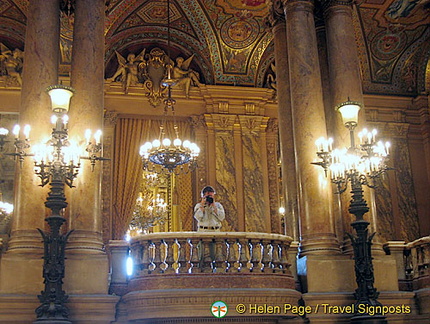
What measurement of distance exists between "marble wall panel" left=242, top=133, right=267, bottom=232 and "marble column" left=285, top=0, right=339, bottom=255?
5.10 m

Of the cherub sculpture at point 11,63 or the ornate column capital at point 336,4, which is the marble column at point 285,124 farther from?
the cherub sculpture at point 11,63

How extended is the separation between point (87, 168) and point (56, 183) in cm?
138

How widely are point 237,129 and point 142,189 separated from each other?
3264 millimetres

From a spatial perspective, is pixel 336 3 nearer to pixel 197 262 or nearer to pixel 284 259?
pixel 284 259

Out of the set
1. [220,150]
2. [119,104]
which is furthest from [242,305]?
[119,104]

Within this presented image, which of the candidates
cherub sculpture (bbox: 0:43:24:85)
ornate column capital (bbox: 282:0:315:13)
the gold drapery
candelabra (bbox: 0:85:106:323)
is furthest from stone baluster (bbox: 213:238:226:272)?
cherub sculpture (bbox: 0:43:24:85)

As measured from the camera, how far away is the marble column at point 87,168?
8648 millimetres

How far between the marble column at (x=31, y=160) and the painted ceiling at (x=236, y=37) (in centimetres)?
544

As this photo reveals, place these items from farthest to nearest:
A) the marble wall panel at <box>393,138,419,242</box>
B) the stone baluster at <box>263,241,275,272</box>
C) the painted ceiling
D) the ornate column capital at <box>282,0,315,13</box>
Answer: the marble wall panel at <box>393,138,419,242</box> → the painted ceiling → the ornate column capital at <box>282,0,315,13</box> → the stone baluster at <box>263,241,275,272</box>

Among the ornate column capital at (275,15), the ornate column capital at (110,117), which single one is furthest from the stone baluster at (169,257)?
the ornate column capital at (110,117)

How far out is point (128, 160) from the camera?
15547mm

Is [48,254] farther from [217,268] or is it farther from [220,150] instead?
[220,150]

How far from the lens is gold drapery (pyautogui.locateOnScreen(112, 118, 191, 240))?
49.4ft

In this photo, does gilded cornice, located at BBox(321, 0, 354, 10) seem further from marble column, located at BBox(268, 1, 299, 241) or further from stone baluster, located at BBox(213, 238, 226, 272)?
stone baluster, located at BBox(213, 238, 226, 272)
